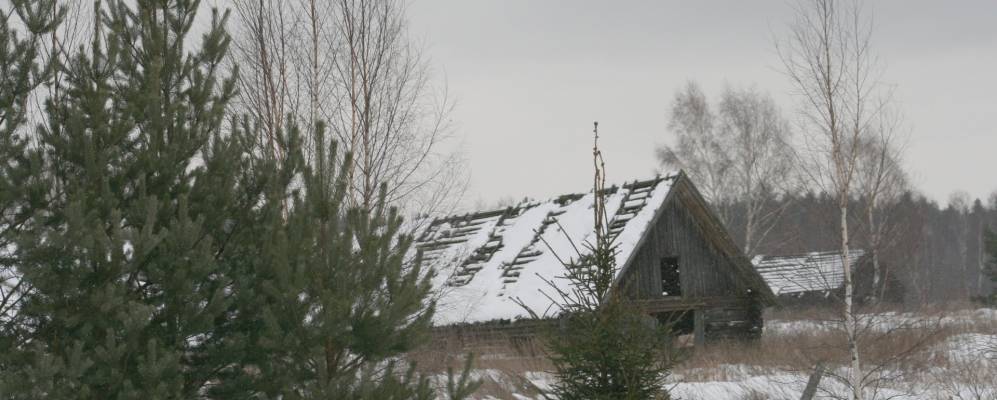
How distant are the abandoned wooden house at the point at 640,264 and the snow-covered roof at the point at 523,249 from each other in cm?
3

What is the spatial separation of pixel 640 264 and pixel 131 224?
50.8 ft

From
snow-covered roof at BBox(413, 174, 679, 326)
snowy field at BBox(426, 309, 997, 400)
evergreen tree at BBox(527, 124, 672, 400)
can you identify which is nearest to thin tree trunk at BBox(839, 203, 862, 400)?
snowy field at BBox(426, 309, 997, 400)

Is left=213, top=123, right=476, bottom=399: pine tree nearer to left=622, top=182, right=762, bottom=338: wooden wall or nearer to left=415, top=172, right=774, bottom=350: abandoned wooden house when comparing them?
left=415, top=172, right=774, bottom=350: abandoned wooden house

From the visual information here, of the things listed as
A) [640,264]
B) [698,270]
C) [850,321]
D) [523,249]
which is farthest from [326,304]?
[698,270]

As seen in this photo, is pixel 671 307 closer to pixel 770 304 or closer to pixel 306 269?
pixel 770 304

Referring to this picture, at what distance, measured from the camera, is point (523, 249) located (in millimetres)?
21859

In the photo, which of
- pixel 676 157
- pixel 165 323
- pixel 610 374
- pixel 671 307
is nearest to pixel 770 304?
pixel 671 307

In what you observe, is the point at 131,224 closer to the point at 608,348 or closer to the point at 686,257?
the point at 608,348

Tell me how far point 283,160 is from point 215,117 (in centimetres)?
65

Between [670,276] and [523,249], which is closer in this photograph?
[523,249]

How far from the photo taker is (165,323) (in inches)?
249

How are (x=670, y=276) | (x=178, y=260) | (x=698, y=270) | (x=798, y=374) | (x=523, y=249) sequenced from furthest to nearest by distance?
(x=670, y=276)
(x=523, y=249)
(x=698, y=270)
(x=798, y=374)
(x=178, y=260)

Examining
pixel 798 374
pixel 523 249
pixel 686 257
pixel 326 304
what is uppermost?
pixel 523 249

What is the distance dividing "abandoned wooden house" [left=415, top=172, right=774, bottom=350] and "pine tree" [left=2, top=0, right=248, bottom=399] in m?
12.4
